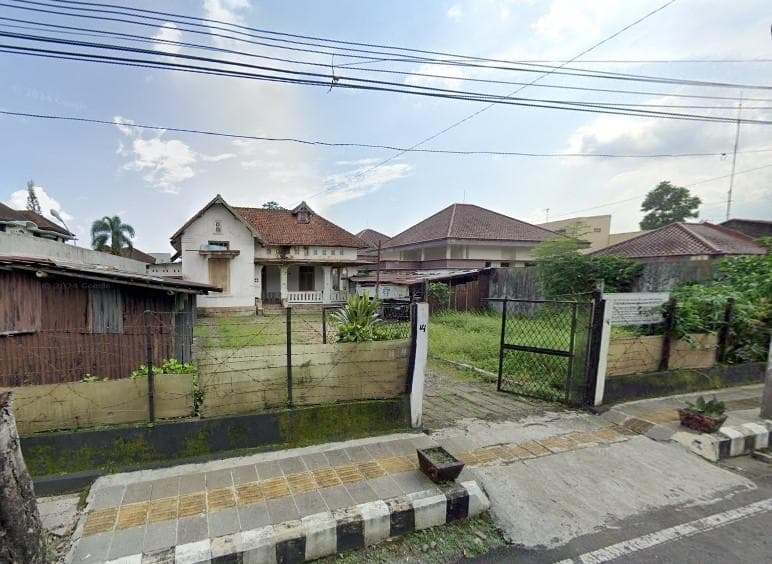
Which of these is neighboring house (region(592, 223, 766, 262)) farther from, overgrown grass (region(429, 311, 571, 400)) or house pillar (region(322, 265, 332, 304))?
house pillar (region(322, 265, 332, 304))

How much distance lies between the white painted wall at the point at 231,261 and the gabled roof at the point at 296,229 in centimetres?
144

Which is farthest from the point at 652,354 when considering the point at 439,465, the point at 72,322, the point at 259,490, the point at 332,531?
the point at 72,322

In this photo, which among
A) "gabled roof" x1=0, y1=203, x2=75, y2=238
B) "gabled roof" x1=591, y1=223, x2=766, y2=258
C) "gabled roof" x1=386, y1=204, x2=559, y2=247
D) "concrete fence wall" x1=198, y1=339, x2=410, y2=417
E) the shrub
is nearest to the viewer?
"concrete fence wall" x1=198, y1=339, x2=410, y2=417

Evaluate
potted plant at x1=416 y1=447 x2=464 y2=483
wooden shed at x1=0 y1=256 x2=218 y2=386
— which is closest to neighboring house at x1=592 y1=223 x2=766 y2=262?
potted plant at x1=416 y1=447 x2=464 y2=483

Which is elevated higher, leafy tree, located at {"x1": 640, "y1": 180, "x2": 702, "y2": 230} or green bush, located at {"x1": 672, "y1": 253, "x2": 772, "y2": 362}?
leafy tree, located at {"x1": 640, "y1": 180, "x2": 702, "y2": 230}

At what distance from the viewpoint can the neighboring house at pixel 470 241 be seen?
2042cm

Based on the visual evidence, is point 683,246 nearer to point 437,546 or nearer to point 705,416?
point 705,416

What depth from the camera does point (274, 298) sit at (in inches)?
786

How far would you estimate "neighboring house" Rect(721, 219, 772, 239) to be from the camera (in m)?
22.5

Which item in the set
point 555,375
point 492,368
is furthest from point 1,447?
point 492,368

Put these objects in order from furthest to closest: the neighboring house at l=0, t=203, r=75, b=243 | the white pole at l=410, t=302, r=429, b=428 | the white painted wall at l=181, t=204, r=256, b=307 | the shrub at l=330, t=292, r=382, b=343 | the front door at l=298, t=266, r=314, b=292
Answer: the front door at l=298, t=266, r=314, b=292
the white painted wall at l=181, t=204, r=256, b=307
the neighboring house at l=0, t=203, r=75, b=243
the shrub at l=330, t=292, r=382, b=343
the white pole at l=410, t=302, r=429, b=428

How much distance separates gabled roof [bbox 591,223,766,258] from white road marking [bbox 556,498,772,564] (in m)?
11.0

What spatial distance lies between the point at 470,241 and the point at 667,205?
87.7 feet

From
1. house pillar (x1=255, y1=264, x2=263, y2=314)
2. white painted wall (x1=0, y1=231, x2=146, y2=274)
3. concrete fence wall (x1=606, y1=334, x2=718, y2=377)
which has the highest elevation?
white painted wall (x1=0, y1=231, x2=146, y2=274)
